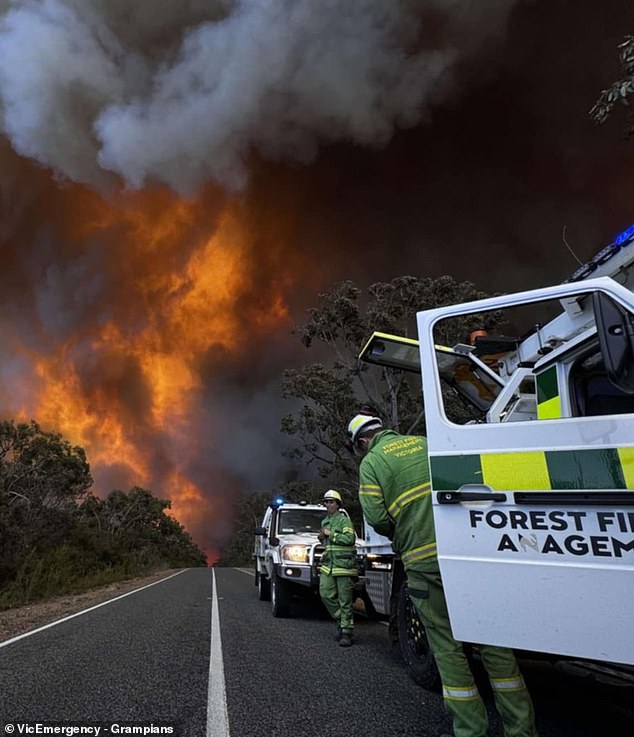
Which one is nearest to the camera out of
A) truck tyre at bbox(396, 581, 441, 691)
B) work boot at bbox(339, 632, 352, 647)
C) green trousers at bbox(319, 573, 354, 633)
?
truck tyre at bbox(396, 581, 441, 691)

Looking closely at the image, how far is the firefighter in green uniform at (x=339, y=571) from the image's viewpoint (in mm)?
6156

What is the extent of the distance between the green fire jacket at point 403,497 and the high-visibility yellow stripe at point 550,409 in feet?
2.50

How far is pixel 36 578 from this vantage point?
1580 centimetres

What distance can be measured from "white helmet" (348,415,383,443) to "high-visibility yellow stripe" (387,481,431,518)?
27.8 inches

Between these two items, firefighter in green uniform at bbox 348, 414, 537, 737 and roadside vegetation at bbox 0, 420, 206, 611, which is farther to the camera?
roadside vegetation at bbox 0, 420, 206, 611

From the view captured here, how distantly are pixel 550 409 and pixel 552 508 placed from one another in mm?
866

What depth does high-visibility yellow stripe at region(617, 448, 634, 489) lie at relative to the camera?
2.34 m

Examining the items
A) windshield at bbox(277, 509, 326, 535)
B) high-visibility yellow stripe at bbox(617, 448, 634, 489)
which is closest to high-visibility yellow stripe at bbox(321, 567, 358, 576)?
windshield at bbox(277, 509, 326, 535)

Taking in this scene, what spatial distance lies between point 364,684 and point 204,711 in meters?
1.37

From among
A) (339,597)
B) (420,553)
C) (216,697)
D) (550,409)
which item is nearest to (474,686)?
(420,553)

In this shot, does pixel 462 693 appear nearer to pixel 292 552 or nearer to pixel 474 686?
pixel 474 686

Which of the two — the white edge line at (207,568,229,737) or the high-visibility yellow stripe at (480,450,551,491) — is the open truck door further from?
the white edge line at (207,568,229,737)

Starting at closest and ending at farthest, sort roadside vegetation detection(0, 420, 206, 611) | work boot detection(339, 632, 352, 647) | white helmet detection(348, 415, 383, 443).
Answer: white helmet detection(348, 415, 383, 443) < work boot detection(339, 632, 352, 647) < roadside vegetation detection(0, 420, 206, 611)

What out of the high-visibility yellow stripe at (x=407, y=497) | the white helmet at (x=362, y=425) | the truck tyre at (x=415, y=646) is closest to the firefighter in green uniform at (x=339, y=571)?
the truck tyre at (x=415, y=646)
